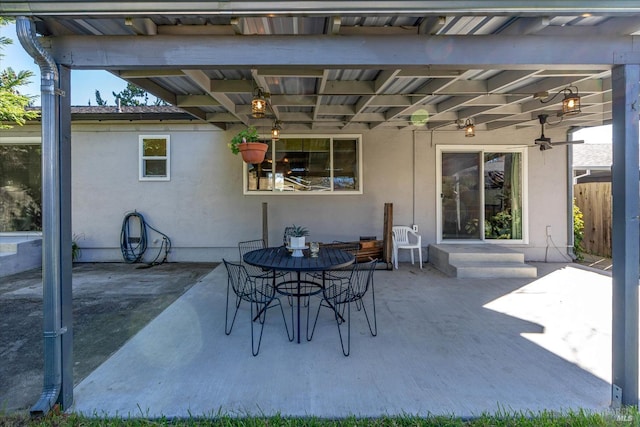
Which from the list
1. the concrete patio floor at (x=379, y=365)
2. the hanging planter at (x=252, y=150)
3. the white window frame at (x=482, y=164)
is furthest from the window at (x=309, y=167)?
the concrete patio floor at (x=379, y=365)

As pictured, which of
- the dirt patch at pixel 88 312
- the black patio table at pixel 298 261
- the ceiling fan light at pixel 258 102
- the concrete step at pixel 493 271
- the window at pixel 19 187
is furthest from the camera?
the window at pixel 19 187

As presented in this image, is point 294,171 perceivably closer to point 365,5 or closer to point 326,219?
point 326,219

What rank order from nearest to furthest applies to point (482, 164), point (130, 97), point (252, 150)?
point (252, 150) < point (482, 164) < point (130, 97)

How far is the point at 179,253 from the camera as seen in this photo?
6.71 m

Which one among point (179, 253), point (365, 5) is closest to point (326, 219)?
point (179, 253)

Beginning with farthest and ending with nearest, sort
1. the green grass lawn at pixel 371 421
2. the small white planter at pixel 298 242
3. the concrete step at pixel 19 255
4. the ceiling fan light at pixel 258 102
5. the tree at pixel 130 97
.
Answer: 1. the tree at pixel 130 97
2. the concrete step at pixel 19 255
3. the ceiling fan light at pixel 258 102
4. the small white planter at pixel 298 242
5. the green grass lawn at pixel 371 421

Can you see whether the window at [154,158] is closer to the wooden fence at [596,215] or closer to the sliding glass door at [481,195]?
the sliding glass door at [481,195]

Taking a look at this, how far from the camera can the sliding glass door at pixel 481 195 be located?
680 centimetres

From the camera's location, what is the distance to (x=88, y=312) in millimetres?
3816

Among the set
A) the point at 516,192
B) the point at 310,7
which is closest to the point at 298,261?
the point at 310,7

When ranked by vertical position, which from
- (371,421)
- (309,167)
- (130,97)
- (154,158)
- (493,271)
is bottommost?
(371,421)

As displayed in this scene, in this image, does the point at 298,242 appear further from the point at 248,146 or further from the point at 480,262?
the point at 480,262

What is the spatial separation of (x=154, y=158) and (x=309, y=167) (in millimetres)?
3277

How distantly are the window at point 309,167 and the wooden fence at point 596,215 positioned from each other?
228 inches
